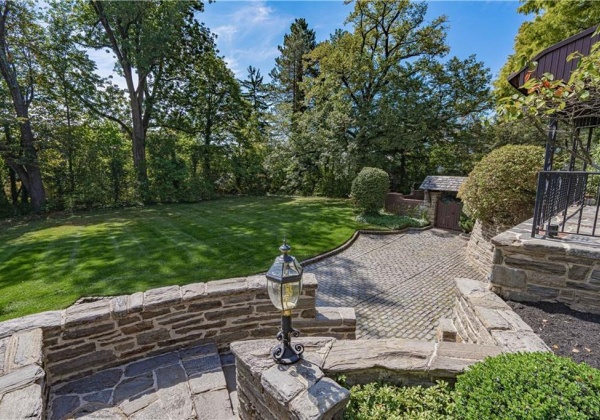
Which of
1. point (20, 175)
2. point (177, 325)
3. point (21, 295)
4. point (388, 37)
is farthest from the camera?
point (388, 37)

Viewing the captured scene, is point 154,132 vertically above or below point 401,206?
above

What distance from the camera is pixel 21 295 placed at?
5043mm

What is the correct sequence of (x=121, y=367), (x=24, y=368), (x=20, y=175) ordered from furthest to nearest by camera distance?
(x=20, y=175) < (x=121, y=367) < (x=24, y=368)

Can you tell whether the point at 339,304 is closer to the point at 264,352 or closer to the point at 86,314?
the point at 264,352

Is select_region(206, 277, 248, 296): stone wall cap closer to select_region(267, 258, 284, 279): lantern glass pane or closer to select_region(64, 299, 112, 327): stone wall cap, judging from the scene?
select_region(64, 299, 112, 327): stone wall cap

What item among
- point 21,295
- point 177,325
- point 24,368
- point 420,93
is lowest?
point 21,295

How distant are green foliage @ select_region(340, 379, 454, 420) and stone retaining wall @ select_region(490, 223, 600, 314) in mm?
1949

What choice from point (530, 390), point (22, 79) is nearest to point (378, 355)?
point (530, 390)

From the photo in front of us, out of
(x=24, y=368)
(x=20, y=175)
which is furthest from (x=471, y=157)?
(x=20, y=175)

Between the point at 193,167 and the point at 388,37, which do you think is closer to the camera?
the point at 388,37

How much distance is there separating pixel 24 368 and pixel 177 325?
1.27 meters

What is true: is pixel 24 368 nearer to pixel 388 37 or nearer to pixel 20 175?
pixel 20 175

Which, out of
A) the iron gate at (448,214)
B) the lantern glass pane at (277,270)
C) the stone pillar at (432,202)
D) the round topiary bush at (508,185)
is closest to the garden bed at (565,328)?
the lantern glass pane at (277,270)

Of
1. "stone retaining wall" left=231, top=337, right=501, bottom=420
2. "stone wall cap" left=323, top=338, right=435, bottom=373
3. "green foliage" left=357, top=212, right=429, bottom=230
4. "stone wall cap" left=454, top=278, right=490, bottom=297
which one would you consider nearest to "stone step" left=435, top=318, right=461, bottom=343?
"stone wall cap" left=454, top=278, right=490, bottom=297
